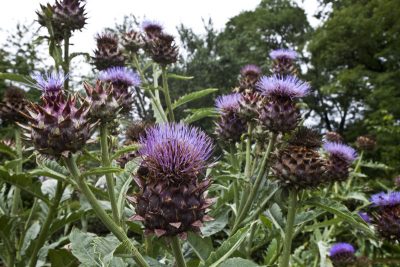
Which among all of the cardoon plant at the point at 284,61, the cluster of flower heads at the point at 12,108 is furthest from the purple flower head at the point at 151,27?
the cluster of flower heads at the point at 12,108

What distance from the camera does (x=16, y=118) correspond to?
2939 millimetres

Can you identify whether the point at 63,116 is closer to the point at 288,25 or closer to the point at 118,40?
the point at 118,40

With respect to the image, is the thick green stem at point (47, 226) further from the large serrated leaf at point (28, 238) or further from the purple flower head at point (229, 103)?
the purple flower head at point (229, 103)

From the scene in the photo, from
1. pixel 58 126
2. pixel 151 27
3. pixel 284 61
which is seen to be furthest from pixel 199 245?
pixel 151 27

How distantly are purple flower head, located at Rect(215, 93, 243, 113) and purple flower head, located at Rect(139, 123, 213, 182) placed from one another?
3.75ft

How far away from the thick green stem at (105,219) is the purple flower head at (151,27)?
7.12ft

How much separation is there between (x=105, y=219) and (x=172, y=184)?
0.23 m

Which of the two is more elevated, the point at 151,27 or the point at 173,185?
the point at 151,27

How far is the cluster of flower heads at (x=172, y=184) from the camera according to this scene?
4.73ft

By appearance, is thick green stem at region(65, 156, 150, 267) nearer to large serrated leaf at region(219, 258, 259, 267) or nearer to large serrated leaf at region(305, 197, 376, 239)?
large serrated leaf at region(219, 258, 259, 267)

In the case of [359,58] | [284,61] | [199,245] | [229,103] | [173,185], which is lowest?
[199,245]

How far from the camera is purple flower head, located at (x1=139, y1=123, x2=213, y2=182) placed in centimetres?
148

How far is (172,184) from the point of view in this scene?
1498mm

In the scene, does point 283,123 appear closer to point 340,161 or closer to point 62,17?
point 340,161
